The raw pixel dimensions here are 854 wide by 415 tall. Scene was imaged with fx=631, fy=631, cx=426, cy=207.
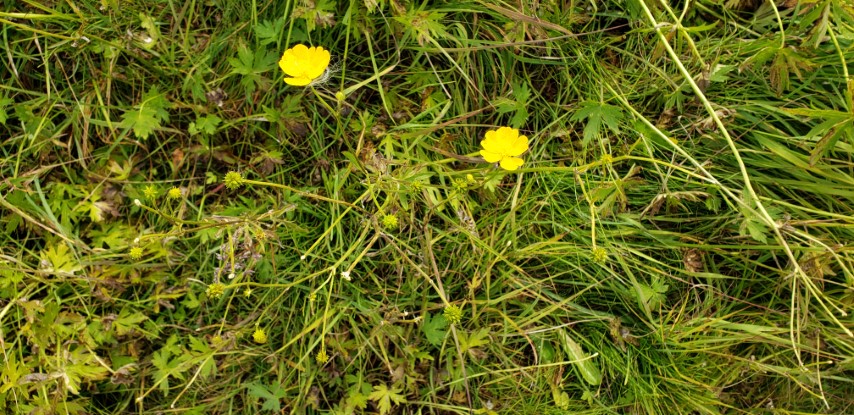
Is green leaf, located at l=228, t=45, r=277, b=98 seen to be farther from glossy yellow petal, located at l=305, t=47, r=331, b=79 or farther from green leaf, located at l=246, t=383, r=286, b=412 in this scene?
green leaf, located at l=246, t=383, r=286, b=412

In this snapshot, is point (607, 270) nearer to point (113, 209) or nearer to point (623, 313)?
point (623, 313)

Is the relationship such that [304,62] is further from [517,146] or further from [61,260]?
[61,260]

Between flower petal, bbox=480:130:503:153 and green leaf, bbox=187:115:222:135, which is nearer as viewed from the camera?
flower petal, bbox=480:130:503:153

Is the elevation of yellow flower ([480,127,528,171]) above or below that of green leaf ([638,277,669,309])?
above

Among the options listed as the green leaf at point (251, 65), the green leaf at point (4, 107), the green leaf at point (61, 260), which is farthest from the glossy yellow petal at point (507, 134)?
the green leaf at point (4, 107)

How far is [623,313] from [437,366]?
30.7 inches

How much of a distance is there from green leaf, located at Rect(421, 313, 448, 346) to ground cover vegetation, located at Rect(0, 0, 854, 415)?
0.04 ft

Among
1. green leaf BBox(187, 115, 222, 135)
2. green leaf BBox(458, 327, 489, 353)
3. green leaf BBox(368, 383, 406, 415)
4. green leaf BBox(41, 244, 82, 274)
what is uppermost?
green leaf BBox(187, 115, 222, 135)

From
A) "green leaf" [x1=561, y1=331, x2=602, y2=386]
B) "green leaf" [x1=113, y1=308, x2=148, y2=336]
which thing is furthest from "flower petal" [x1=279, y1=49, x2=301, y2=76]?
"green leaf" [x1=561, y1=331, x2=602, y2=386]

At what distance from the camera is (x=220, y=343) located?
95.7 inches

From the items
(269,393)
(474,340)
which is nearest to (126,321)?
(269,393)

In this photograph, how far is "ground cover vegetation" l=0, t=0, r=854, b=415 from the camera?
2.45 metres

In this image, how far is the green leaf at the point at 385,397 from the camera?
7.95 ft

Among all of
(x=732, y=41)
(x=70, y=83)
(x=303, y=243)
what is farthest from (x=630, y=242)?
(x=70, y=83)
